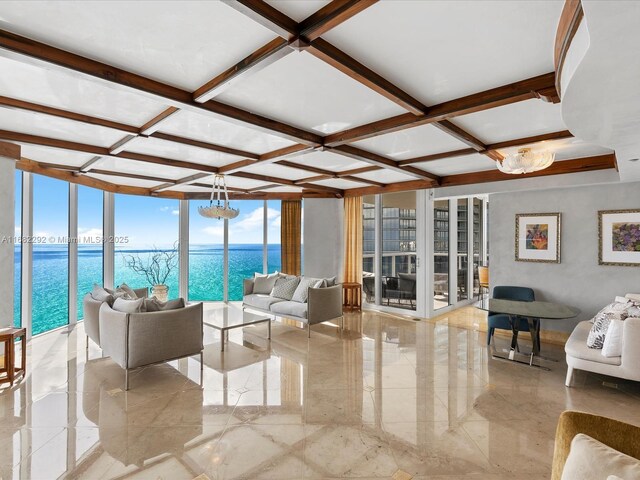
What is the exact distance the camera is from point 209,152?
410cm

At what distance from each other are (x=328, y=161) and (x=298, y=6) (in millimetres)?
3012

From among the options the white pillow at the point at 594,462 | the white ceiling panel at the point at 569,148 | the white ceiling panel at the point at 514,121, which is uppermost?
the white ceiling panel at the point at 514,121

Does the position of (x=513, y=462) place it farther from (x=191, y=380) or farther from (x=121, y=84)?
(x=121, y=84)

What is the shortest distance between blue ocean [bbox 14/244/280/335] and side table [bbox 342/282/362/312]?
4.23 metres

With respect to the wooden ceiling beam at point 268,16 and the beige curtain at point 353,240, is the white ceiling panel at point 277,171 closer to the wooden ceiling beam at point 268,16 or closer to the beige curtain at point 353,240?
the beige curtain at point 353,240

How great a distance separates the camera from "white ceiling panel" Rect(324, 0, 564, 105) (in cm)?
156

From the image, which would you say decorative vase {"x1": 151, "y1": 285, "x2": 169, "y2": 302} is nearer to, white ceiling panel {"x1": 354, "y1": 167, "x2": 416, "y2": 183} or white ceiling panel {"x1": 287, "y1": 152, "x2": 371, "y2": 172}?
white ceiling panel {"x1": 287, "y1": 152, "x2": 371, "y2": 172}

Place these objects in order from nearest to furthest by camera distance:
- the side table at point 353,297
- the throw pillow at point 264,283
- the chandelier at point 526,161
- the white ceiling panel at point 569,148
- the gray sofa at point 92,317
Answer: the chandelier at point 526,161
the white ceiling panel at point 569,148
the gray sofa at point 92,317
the throw pillow at point 264,283
the side table at point 353,297

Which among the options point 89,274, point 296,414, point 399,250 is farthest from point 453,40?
point 89,274

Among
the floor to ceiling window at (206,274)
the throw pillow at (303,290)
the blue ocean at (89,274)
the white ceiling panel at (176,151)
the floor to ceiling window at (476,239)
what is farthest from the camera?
the floor to ceiling window at (206,274)

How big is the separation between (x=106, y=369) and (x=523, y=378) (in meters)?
4.68

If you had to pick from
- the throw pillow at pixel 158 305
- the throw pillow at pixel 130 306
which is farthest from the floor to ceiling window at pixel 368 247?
the throw pillow at pixel 130 306

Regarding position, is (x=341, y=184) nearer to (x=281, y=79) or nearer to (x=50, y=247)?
(x=281, y=79)

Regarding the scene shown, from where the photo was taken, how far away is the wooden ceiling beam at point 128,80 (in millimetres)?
1820
